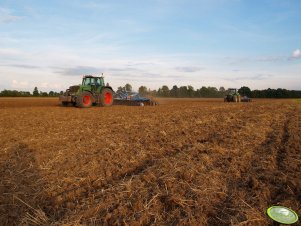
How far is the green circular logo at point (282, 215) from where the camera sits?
135 inches

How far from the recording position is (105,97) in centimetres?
2134

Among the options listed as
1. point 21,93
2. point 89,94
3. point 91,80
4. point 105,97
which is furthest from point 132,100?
point 21,93

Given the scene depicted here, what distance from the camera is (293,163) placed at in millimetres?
5559

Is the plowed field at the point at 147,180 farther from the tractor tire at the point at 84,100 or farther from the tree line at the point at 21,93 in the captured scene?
the tree line at the point at 21,93

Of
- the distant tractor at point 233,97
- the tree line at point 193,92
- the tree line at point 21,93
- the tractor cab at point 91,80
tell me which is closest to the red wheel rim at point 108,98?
the tractor cab at point 91,80

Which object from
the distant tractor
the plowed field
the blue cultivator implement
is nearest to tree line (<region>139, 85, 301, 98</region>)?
the distant tractor

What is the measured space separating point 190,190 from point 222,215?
68cm

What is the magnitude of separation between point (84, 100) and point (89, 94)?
53cm

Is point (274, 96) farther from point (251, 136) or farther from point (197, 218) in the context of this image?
point (197, 218)

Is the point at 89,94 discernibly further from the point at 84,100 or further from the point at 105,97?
the point at 105,97

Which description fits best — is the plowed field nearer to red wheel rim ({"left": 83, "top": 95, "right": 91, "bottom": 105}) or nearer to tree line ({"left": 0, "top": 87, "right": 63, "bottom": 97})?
red wheel rim ({"left": 83, "top": 95, "right": 91, "bottom": 105})

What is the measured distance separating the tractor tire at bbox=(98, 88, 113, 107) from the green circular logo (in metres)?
17.9

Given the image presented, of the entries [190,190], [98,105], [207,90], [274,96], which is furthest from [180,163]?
[207,90]

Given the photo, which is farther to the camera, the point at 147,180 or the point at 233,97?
the point at 233,97
